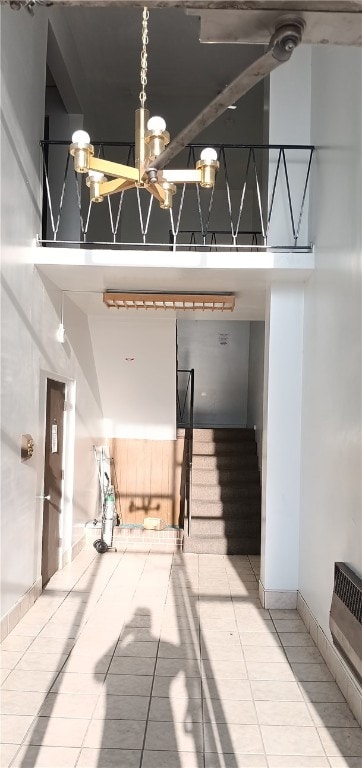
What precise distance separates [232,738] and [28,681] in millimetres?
1302

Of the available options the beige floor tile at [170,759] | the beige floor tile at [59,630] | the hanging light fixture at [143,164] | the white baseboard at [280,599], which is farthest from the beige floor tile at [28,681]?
the hanging light fixture at [143,164]

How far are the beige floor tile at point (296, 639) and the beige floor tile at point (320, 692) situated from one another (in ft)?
2.00

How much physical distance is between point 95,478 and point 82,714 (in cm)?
453

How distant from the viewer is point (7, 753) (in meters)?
2.74

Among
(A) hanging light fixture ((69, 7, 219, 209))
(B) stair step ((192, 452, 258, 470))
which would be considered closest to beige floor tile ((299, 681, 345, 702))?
(A) hanging light fixture ((69, 7, 219, 209))

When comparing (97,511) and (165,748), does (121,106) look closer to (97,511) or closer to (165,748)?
(97,511)

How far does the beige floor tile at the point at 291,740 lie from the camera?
283cm

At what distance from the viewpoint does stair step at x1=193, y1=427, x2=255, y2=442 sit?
8.25 m

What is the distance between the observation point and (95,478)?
7.57m

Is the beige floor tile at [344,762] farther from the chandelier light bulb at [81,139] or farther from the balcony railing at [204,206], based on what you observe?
the balcony railing at [204,206]

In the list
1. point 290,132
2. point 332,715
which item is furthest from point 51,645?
point 290,132

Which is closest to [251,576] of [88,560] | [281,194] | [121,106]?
[88,560]

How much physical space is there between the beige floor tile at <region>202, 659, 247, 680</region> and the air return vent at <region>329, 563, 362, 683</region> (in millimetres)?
758

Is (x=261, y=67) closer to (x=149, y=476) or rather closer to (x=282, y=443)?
(x=282, y=443)
